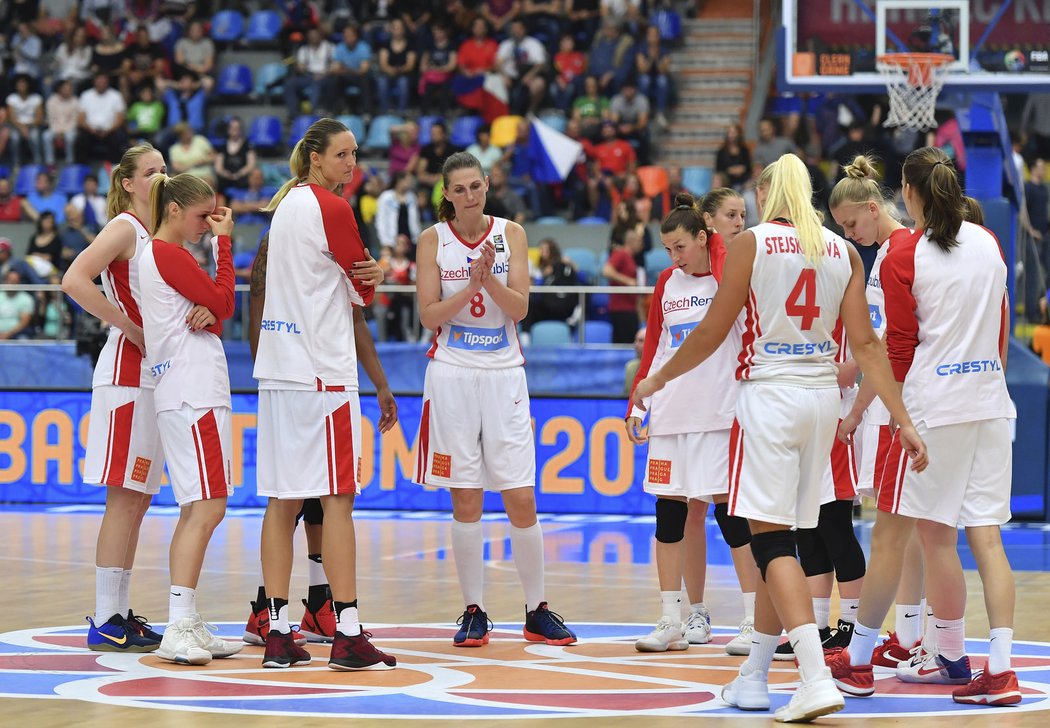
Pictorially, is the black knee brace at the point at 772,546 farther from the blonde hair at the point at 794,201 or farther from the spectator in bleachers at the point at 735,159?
the spectator in bleachers at the point at 735,159

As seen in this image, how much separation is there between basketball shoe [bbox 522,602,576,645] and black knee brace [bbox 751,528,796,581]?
6.12 feet

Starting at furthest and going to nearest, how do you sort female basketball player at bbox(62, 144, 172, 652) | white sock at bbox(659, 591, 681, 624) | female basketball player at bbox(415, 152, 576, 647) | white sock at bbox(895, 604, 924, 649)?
female basketball player at bbox(415, 152, 576, 647) → white sock at bbox(659, 591, 681, 624) → female basketball player at bbox(62, 144, 172, 652) → white sock at bbox(895, 604, 924, 649)

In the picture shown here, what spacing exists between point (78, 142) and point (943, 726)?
18.3 metres

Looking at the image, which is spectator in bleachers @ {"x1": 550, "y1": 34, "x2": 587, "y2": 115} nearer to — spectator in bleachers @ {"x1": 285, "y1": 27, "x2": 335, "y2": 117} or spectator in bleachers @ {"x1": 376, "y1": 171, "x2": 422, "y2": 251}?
spectator in bleachers @ {"x1": 376, "y1": 171, "x2": 422, "y2": 251}

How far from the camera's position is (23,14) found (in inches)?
939

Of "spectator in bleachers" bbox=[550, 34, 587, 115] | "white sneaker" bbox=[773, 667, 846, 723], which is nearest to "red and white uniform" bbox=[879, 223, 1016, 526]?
"white sneaker" bbox=[773, 667, 846, 723]

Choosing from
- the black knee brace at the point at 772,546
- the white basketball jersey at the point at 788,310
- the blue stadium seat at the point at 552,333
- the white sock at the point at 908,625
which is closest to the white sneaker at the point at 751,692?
the black knee brace at the point at 772,546

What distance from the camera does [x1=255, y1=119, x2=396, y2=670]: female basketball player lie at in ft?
21.7

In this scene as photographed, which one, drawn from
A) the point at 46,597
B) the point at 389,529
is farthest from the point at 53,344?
the point at 46,597

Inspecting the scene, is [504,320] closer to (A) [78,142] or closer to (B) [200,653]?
(B) [200,653]

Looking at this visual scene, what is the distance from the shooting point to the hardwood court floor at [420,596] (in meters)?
5.79

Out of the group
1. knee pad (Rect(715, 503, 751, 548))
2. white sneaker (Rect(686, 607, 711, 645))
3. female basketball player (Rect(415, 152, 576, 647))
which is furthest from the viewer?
white sneaker (Rect(686, 607, 711, 645))

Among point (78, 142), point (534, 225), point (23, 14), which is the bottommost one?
point (534, 225)

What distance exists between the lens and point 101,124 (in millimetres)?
21812
